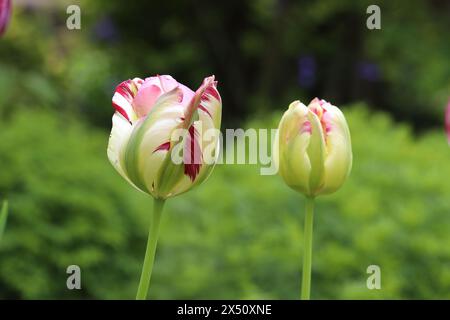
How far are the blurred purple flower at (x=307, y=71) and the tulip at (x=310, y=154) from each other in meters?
5.79

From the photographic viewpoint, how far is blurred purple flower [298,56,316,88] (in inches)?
253

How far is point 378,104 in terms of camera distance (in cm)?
696

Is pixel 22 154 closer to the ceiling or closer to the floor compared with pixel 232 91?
closer to the floor

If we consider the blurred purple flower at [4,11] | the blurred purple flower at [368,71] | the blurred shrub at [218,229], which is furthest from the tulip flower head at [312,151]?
the blurred purple flower at [368,71]

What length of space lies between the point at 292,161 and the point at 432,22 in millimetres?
5278

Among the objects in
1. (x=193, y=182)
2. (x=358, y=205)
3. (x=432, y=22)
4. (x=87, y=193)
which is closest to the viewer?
(x=193, y=182)

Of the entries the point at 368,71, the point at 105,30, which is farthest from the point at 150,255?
the point at 105,30

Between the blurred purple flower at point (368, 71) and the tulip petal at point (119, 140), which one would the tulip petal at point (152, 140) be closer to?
the tulip petal at point (119, 140)

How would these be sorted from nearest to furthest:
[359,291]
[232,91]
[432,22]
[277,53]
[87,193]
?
[359,291] < [87,193] < [432,22] < [277,53] < [232,91]

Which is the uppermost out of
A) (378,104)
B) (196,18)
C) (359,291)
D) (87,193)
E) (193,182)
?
(196,18)

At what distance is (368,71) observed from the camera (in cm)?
630

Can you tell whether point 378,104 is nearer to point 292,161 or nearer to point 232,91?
point 232,91

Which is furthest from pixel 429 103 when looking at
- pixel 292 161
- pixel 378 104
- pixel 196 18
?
pixel 292 161

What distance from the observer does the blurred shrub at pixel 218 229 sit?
7.00 feet
